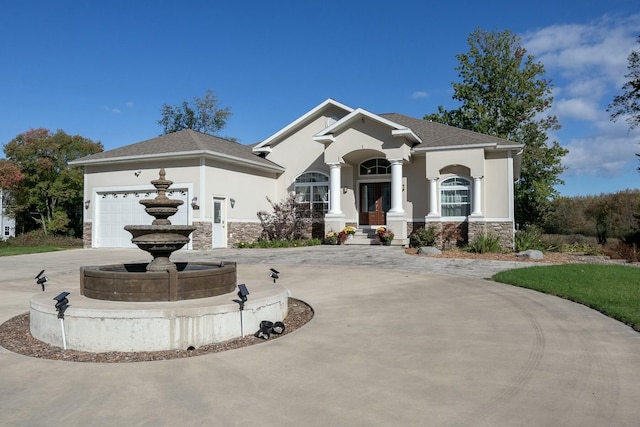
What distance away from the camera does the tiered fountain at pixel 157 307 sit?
6.00 meters

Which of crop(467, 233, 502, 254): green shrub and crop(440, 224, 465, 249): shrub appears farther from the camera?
crop(440, 224, 465, 249): shrub

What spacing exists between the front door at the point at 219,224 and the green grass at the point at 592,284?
12.9 metres

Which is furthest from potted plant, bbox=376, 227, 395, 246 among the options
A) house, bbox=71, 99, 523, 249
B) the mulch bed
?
the mulch bed

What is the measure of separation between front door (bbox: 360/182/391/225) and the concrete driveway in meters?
14.9

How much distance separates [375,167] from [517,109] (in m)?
14.2

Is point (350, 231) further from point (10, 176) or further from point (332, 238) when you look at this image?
point (10, 176)

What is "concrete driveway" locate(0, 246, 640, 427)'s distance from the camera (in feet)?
12.9

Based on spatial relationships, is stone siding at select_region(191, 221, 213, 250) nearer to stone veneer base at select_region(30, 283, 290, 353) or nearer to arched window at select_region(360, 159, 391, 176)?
arched window at select_region(360, 159, 391, 176)

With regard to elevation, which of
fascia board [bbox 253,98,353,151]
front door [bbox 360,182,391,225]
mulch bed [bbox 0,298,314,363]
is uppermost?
fascia board [bbox 253,98,353,151]

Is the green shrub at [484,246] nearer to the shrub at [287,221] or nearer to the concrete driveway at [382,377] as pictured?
the shrub at [287,221]

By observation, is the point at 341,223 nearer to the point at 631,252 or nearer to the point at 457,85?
the point at 631,252

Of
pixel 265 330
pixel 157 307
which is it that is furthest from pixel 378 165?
pixel 157 307

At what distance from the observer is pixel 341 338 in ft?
20.5

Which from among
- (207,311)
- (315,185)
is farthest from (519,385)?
(315,185)
